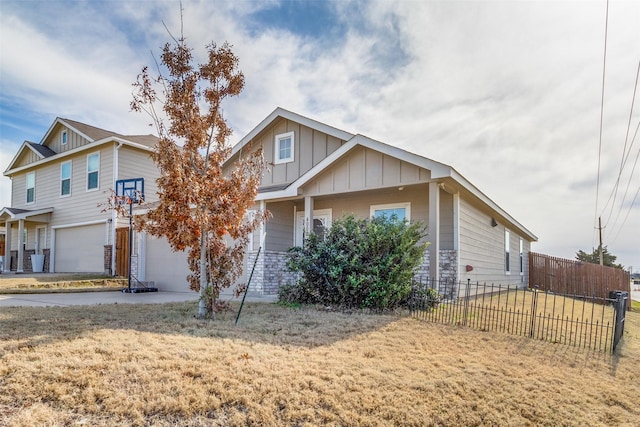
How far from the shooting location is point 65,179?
18438 mm

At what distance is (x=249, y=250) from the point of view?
1140cm

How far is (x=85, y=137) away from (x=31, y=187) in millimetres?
5657

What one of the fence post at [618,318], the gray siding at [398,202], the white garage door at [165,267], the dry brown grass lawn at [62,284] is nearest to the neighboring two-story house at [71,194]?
the dry brown grass lawn at [62,284]

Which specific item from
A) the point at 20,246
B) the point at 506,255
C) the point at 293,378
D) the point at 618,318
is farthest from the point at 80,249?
the point at 618,318

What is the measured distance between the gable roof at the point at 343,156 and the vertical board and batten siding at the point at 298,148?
9.2 inches

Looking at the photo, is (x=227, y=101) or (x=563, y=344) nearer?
(x=563, y=344)

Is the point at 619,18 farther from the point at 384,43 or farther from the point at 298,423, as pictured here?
the point at 298,423

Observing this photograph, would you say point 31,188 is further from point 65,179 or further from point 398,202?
point 398,202

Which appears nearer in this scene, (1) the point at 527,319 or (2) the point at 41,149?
(1) the point at 527,319

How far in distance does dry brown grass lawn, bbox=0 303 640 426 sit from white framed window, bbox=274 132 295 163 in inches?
309

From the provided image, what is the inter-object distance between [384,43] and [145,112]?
676 cm

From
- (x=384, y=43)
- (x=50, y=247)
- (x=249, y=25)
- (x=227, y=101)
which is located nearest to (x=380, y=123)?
(x=384, y=43)

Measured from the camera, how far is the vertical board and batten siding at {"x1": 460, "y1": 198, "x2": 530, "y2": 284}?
36.1 feet

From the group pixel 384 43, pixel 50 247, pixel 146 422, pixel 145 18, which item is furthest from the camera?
pixel 50 247
